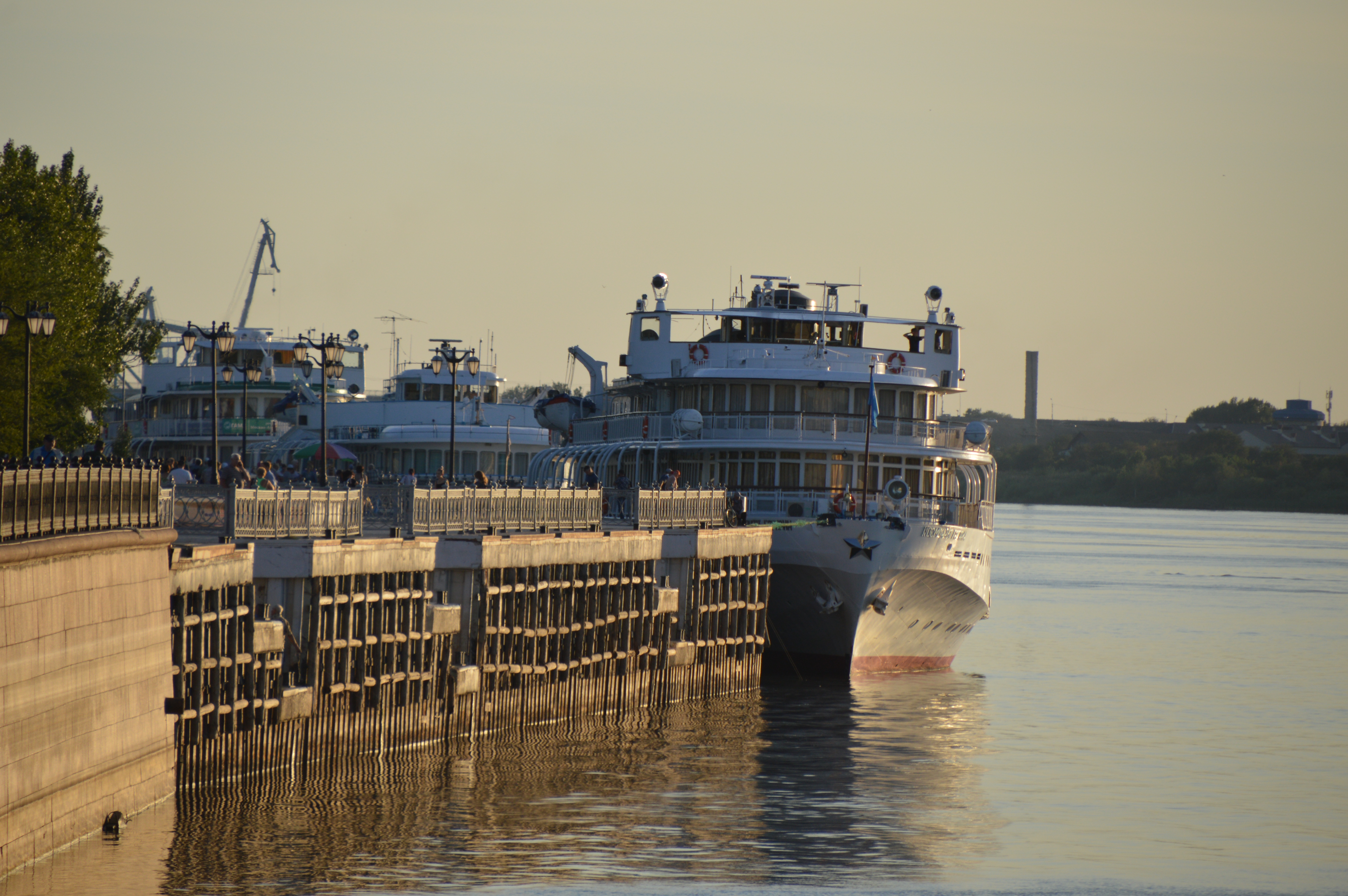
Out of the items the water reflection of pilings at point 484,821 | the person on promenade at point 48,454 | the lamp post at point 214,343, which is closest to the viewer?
the water reflection of pilings at point 484,821

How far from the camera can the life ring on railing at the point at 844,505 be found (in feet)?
160

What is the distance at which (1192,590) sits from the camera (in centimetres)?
9962

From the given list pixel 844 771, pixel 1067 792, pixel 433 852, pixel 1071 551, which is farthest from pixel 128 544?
pixel 1071 551

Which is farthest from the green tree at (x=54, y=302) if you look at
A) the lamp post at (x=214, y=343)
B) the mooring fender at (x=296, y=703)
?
the mooring fender at (x=296, y=703)

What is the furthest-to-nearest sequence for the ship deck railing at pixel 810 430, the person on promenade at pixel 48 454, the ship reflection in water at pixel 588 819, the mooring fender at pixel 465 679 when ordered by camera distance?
the ship deck railing at pixel 810 430 → the mooring fender at pixel 465 679 → the person on promenade at pixel 48 454 → the ship reflection in water at pixel 588 819

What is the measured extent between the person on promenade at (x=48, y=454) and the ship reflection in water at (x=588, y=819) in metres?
5.82

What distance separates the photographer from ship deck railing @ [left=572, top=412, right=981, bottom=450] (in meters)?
50.9

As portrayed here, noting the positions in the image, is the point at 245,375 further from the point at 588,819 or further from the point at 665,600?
the point at 588,819

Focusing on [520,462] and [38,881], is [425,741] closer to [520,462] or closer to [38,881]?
[38,881]

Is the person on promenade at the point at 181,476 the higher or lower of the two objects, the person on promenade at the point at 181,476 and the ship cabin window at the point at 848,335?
the lower

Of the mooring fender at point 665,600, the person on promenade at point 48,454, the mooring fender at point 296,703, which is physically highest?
the person on promenade at point 48,454

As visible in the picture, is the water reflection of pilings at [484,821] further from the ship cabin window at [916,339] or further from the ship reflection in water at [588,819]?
the ship cabin window at [916,339]

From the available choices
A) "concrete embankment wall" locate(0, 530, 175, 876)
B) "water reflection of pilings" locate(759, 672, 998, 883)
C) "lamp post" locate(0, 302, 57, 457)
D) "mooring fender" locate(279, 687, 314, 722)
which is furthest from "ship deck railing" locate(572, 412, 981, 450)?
"concrete embankment wall" locate(0, 530, 175, 876)

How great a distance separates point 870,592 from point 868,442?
12.6ft
